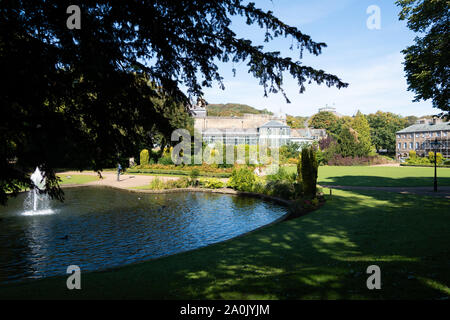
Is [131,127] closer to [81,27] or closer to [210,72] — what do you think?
[81,27]

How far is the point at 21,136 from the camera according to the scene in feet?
11.3

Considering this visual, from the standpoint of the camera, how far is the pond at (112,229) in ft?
24.6

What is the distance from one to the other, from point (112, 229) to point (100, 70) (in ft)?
27.2

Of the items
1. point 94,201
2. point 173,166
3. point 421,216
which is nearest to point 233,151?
point 173,166

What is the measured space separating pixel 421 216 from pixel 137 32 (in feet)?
35.0

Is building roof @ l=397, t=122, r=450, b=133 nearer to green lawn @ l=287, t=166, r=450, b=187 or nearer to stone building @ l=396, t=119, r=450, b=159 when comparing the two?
stone building @ l=396, t=119, r=450, b=159

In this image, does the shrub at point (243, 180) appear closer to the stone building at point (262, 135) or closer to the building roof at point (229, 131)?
the stone building at point (262, 135)

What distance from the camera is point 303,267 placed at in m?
5.39

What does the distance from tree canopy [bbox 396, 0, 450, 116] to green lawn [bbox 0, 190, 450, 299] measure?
6215 millimetres

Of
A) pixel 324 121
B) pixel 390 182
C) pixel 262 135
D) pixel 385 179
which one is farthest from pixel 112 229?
pixel 324 121

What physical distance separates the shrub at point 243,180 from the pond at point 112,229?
4.73ft

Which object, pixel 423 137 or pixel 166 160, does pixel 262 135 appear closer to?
pixel 166 160

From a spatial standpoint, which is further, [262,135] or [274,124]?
[262,135]
